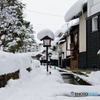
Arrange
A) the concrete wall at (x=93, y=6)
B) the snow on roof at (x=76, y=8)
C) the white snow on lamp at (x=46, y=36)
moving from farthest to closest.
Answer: the snow on roof at (x=76, y=8) < the concrete wall at (x=93, y=6) < the white snow on lamp at (x=46, y=36)

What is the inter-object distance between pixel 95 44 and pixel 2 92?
839 cm

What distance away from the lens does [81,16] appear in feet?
41.3

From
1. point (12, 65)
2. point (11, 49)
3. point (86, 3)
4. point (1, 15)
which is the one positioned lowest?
point (12, 65)

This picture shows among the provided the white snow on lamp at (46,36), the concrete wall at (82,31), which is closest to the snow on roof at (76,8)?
the concrete wall at (82,31)

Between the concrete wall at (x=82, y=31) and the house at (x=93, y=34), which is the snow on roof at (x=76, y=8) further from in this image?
the concrete wall at (x=82, y=31)

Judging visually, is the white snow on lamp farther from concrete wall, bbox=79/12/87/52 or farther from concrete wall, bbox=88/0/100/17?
concrete wall, bbox=79/12/87/52

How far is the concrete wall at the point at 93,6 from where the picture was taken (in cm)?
973

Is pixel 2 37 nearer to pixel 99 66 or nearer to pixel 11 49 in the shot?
pixel 11 49

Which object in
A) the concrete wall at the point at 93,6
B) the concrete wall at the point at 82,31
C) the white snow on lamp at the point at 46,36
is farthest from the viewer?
the concrete wall at the point at 82,31

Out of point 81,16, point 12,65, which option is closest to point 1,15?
point 81,16

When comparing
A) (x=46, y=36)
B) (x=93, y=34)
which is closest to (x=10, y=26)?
(x=46, y=36)

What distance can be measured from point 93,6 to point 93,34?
2206 millimetres

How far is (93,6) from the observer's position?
33.3 ft

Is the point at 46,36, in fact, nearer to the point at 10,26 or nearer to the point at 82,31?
the point at 82,31
